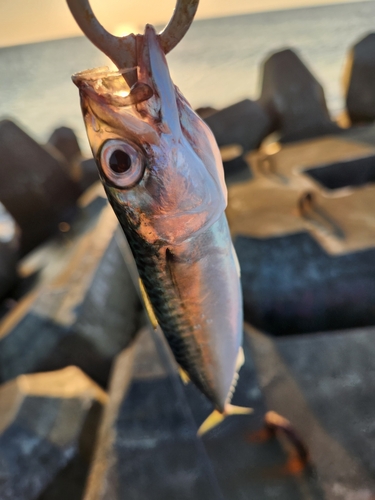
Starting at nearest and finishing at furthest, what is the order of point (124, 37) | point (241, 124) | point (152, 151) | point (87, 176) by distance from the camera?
point (124, 37), point (152, 151), point (241, 124), point (87, 176)

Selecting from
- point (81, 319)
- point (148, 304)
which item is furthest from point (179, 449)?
point (81, 319)

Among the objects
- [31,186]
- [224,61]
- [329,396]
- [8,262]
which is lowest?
[329,396]

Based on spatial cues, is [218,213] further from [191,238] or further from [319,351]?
[319,351]

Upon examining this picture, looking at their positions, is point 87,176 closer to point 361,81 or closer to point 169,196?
point 361,81

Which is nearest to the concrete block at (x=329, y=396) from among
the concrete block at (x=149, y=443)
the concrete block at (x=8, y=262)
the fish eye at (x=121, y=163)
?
the concrete block at (x=149, y=443)

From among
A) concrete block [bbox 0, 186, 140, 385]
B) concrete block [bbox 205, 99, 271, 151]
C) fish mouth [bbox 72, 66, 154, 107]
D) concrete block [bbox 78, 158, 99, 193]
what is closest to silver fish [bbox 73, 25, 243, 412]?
fish mouth [bbox 72, 66, 154, 107]
